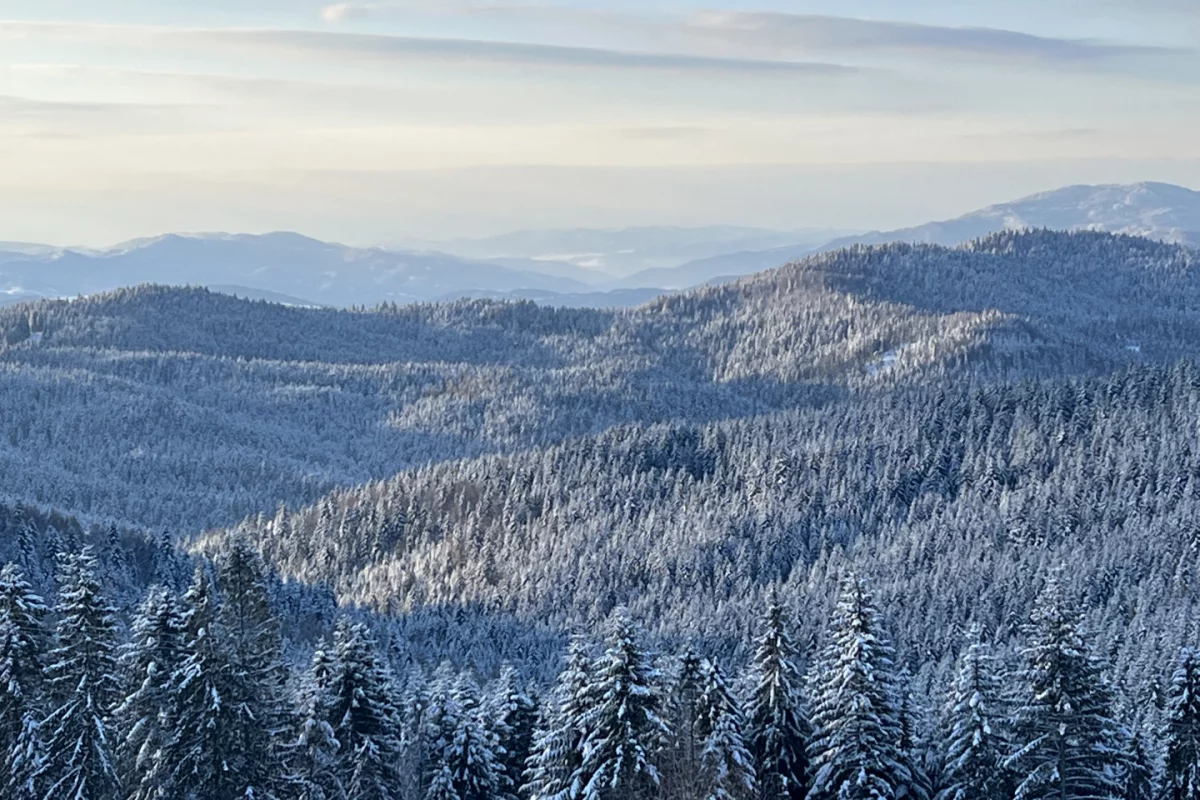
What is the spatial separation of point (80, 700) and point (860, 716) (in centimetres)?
2661

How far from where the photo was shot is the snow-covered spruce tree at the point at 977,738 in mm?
49344

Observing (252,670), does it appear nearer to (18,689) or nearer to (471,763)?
(18,689)

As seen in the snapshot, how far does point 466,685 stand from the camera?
5991cm

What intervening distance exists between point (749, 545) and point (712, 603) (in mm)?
18621

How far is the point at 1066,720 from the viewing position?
47375 millimetres

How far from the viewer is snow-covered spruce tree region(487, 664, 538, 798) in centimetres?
5828

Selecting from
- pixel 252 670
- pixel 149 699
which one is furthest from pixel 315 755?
pixel 149 699

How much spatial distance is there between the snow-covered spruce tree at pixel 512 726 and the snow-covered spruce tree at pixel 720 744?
1208cm

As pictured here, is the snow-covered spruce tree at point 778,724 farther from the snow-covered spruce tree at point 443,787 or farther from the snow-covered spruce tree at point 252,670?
the snow-covered spruce tree at point 252,670

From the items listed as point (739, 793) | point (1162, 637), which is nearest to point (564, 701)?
point (739, 793)

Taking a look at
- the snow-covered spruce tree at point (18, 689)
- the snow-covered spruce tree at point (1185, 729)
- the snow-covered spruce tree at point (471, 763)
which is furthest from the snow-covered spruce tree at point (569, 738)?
the snow-covered spruce tree at point (1185, 729)

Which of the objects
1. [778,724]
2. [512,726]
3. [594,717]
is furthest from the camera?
[512,726]

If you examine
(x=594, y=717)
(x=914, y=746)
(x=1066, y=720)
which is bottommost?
(x=914, y=746)

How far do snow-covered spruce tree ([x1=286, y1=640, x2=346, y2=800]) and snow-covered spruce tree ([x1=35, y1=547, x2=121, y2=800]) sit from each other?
6090mm
